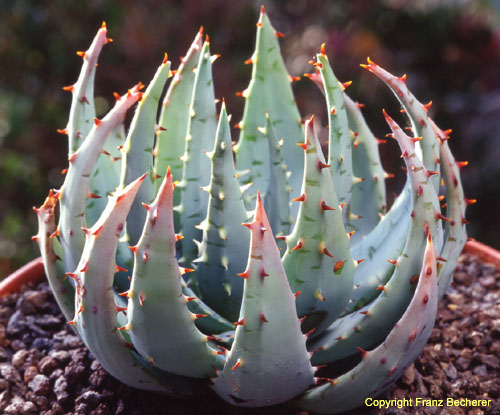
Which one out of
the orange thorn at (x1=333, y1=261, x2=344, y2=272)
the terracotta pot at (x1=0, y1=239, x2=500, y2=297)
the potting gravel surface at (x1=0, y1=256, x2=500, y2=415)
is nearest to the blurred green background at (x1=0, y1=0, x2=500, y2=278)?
the terracotta pot at (x1=0, y1=239, x2=500, y2=297)

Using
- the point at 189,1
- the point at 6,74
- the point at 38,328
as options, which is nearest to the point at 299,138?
the point at 38,328

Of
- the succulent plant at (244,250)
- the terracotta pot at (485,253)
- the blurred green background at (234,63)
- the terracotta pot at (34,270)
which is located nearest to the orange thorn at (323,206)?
the succulent plant at (244,250)

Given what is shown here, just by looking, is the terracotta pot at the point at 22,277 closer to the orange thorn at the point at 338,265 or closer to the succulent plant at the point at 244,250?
the succulent plant at the point at 244,250

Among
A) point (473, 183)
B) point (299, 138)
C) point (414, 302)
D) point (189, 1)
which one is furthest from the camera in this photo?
point (473, 183)

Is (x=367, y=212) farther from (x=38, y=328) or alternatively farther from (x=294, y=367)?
(x=38, y=328)

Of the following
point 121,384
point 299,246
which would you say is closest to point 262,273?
point 299,246

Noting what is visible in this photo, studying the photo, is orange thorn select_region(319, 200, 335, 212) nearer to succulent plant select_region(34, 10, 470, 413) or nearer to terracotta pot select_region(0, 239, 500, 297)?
succulent plant select_region(34, 10, 470, 413)


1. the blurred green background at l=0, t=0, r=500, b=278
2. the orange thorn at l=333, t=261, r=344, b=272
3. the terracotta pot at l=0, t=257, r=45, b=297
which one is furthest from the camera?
the blurred green background at l=0, t=0, r=500, b=278
